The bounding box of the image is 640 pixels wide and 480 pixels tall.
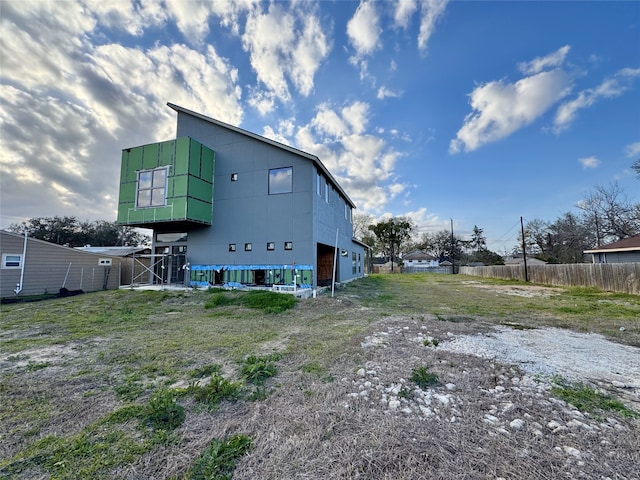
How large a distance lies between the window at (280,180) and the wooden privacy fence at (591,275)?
52.2ft

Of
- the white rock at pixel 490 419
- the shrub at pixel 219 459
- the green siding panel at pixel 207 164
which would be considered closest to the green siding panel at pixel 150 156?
the green siding panel at pixel 207 164

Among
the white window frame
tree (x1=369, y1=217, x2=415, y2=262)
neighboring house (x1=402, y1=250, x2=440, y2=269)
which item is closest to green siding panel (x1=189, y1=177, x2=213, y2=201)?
the white window frame

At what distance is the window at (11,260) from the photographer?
11.5 metres

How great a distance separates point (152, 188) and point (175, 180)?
4.93 ft

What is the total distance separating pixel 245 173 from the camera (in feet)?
Result: 42.7

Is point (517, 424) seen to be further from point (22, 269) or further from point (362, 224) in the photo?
point (362, 224)

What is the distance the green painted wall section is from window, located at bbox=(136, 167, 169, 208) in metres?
0.20

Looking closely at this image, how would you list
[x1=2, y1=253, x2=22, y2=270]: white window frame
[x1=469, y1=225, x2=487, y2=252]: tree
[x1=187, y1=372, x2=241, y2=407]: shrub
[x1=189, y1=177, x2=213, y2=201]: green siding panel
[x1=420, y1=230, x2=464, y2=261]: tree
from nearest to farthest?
[x1=187, y1=372, x2=241, y2=407]: shrub, [x1=2, y1=253, x2=22, y2=270]: white window frame, [x1=189, y1=177, x2=213, y2=201]: green siding panel, [x1=469, y1=225, x2=487, y2=252]: tree, [x1=420, y1=230, x2=464, y2=261]: tree

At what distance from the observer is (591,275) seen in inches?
561

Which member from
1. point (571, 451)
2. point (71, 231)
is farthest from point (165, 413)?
point (71, 231)

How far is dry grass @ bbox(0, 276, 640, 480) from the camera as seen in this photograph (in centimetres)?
174

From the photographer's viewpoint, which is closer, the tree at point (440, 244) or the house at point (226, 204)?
the house at point (226, 204)

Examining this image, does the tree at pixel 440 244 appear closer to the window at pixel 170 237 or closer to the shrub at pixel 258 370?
the window at pixel 170 237

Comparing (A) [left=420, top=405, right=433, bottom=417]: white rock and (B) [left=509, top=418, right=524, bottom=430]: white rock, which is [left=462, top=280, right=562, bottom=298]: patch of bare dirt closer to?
(B) [left=509, top=418, right=524, bottom=430]: white rock
